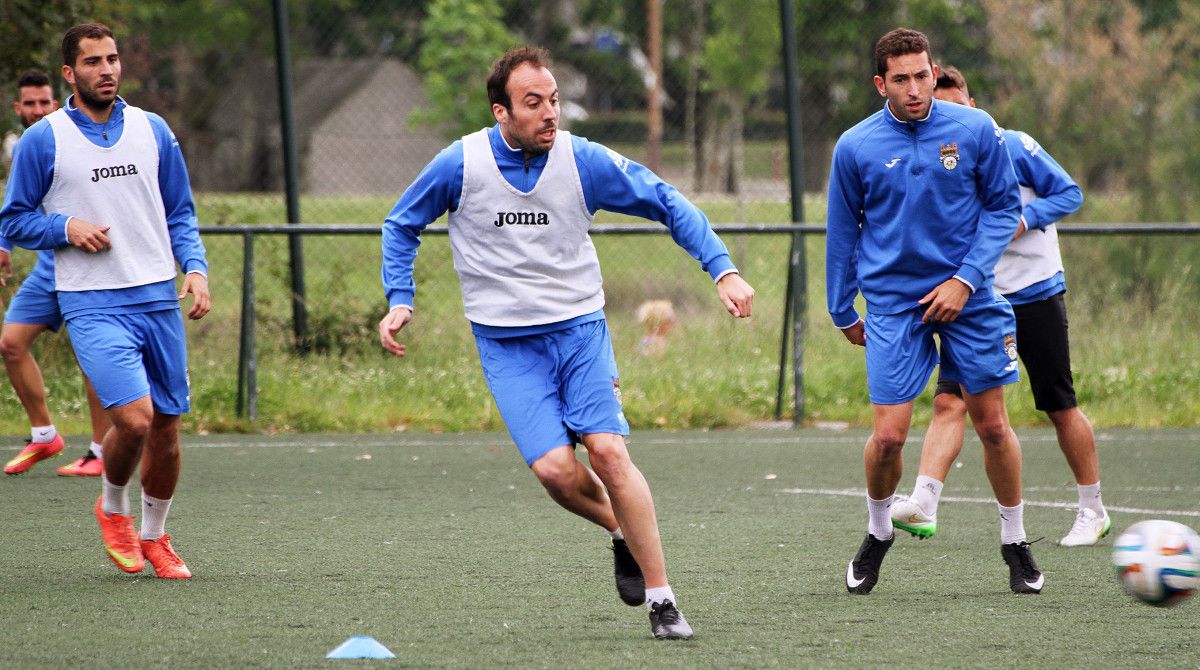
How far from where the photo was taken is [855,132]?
5945 millimetres

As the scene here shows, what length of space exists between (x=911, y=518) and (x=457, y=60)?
10191 millimetres

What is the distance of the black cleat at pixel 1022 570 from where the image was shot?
5.95 metres

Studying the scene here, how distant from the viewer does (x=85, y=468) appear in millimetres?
9023

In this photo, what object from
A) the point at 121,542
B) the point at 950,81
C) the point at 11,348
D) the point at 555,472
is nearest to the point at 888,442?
the point at 555,472

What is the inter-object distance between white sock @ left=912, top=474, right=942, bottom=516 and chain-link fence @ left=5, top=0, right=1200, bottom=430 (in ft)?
16.6

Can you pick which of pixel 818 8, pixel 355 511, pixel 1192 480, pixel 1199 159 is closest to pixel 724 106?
pixel 818 8

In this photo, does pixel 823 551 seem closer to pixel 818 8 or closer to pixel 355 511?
pixel 355 511

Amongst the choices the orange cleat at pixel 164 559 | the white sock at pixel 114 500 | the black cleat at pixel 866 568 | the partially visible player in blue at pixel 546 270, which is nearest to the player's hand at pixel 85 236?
the white sock at pixel 114 500

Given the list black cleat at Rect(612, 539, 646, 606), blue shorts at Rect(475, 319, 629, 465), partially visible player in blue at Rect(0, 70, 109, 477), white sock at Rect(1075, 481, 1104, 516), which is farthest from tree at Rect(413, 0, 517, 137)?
black cleat at Rect(612, 539, 646, 606)

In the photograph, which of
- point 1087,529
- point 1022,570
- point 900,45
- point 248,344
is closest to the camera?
point 900,45

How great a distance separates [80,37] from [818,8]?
9.93 m

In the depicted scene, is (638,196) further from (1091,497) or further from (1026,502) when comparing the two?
(1026,502)

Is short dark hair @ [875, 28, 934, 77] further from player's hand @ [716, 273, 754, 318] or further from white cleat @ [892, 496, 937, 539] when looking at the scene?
white cleat @ [892, 496, 937, 539]

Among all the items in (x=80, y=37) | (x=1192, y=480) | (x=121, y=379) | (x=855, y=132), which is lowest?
(x=1192, y=480)
